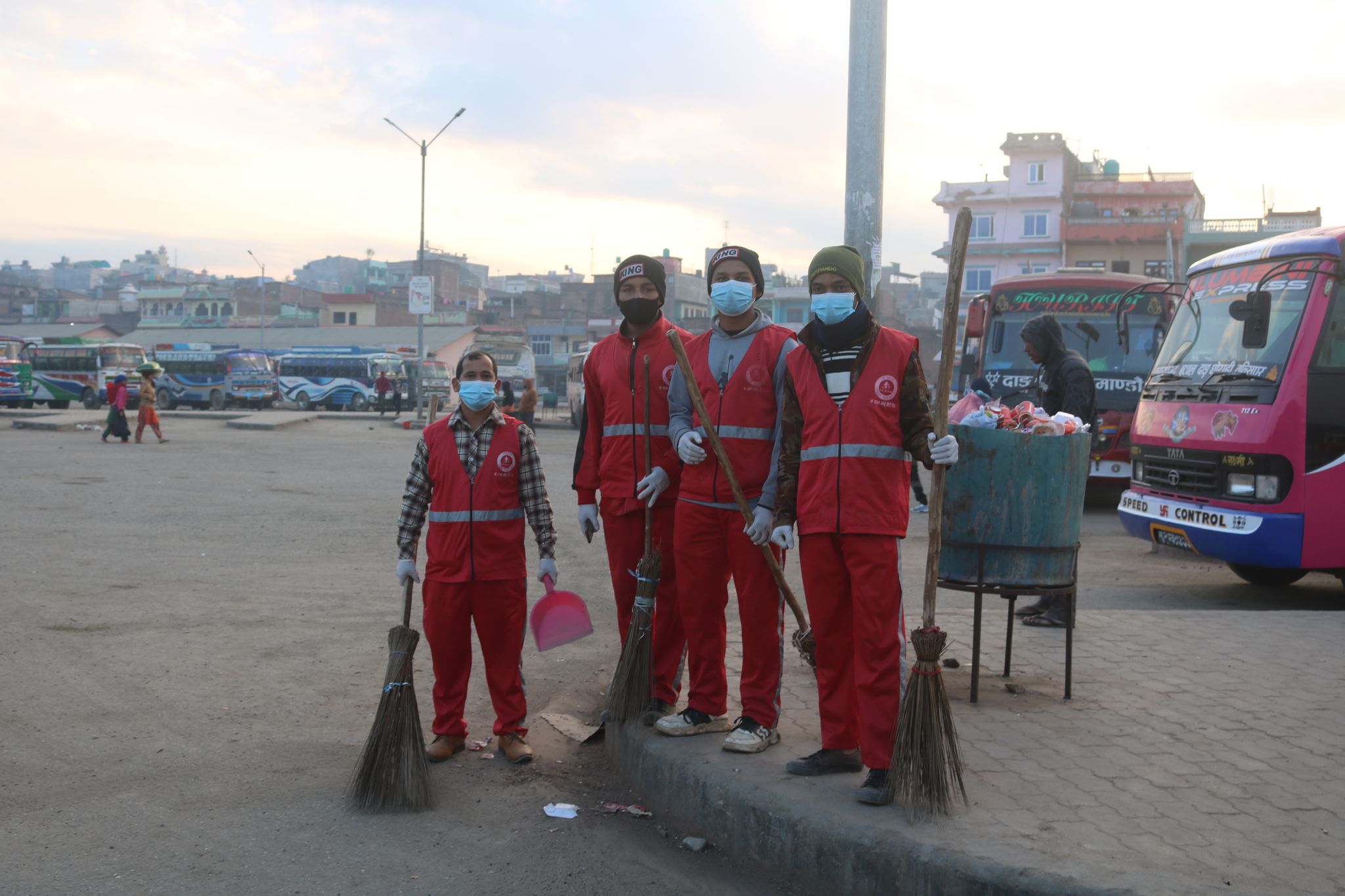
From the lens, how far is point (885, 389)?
3871 millimetres

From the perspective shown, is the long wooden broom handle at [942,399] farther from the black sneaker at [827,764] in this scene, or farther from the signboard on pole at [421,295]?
the signboard on pole at [421,295]

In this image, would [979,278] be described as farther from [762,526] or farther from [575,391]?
[762,526]

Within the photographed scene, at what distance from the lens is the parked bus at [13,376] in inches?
1577

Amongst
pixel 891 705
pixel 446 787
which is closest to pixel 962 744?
pixel 891 705

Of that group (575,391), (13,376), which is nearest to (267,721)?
(575,391)

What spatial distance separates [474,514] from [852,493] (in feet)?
5.39

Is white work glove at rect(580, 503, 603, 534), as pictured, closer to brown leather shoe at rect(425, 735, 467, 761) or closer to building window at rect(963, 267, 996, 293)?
brown leather shoe at rect(425, 735, 467, 761)

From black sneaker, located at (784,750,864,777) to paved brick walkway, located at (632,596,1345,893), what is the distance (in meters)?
0.05

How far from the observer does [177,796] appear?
13.5ft

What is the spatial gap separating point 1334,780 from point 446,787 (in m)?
3.26

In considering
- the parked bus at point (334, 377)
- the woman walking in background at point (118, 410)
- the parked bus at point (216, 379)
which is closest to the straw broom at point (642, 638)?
the woman walking in background at point (118, 410)

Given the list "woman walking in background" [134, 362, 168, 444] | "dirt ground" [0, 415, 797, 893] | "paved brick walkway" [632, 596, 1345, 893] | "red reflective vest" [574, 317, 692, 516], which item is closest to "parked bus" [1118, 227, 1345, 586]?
"paved brick walkway" [632, 596, 1345, 893]

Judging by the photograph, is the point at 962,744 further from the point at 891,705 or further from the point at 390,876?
the point at 390,876

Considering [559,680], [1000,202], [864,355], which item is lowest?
[559,680]
